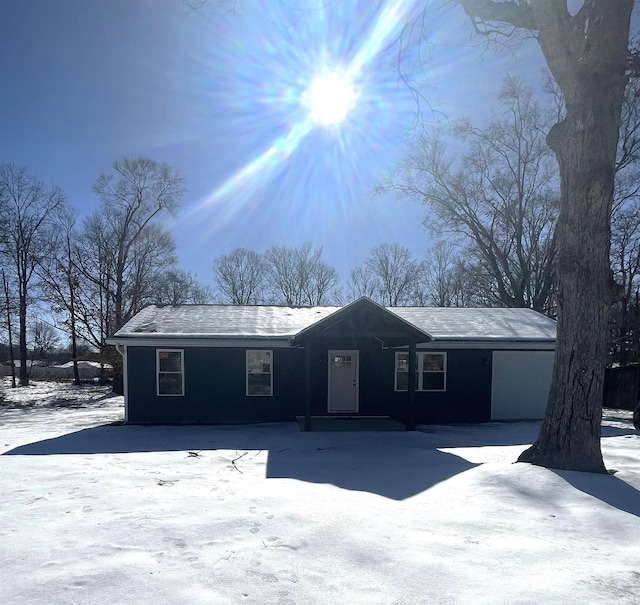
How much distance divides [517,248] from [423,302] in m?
16.1

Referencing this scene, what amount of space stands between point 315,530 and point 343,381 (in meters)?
10.1

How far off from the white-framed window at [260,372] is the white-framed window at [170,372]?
72.5 inches

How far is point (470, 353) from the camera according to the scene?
1459cm

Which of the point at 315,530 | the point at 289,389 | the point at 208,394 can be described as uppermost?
the point at 315,530

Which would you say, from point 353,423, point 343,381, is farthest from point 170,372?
point 353,423

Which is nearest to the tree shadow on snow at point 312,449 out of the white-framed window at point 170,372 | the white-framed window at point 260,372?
the white-framed window at point 170,372

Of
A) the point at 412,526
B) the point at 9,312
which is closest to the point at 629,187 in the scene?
the point at 412,526

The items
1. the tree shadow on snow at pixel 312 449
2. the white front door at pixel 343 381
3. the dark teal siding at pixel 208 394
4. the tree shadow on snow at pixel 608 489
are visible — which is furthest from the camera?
the white front door at pixel 343 381

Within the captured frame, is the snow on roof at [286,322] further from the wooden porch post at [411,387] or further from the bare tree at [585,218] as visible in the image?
the bare tree at [585,218]

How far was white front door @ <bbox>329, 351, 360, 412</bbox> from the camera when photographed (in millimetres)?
14203

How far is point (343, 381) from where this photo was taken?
14.3 m

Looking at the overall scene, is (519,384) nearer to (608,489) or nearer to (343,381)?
(343,381)

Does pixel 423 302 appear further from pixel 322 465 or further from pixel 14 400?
pixel 322 465

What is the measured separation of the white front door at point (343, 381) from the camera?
1420 cm
